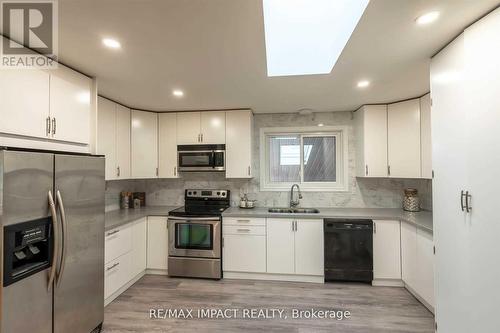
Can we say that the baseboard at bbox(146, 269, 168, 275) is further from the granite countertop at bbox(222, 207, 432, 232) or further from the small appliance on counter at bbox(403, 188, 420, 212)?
the small appliance on counter at bbox(403, 188, 420, 212)

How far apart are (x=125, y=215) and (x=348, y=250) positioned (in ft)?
9.53

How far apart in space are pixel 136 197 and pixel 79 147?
182 cm

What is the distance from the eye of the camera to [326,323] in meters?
2.24

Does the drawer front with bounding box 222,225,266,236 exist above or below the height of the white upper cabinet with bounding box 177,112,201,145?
below

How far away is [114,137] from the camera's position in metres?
3.07

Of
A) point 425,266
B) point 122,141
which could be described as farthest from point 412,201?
point 122,141

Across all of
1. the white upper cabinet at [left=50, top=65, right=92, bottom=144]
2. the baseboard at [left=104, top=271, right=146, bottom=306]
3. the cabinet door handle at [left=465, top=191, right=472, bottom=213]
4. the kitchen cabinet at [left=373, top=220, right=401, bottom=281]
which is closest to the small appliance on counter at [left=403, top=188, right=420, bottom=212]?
the kitchen cabinet at [left=373, top=220, right=401, bottom=281]

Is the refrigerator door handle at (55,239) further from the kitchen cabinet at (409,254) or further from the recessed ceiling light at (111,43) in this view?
the kitchen cabinet at (409,254)

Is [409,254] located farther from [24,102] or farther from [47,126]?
[24,102]

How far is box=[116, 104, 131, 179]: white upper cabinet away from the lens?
3.13 m

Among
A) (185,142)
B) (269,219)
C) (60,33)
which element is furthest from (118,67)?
(269,219)

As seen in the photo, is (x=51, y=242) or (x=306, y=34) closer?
(x=51, y=242)

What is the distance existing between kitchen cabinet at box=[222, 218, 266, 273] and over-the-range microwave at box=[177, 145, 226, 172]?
2.71 ft

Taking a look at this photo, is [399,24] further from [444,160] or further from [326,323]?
[326,323]
